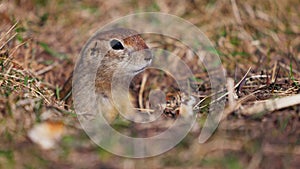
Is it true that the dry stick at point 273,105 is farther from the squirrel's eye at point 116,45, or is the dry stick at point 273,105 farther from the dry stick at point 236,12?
the dry stick at point 236,12

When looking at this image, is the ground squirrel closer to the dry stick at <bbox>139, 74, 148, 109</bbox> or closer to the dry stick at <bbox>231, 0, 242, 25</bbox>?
the dry stick at <bbox>139, 74, 148, 109</bbox>

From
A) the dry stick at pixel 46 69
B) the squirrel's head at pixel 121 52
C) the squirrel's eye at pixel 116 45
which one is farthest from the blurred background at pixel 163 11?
the squirrel's eye at pixel 116 45

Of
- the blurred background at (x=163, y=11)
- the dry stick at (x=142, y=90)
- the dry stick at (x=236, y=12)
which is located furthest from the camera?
the dry stick at (x=236, y=12)

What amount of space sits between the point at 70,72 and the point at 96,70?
2.10 feet

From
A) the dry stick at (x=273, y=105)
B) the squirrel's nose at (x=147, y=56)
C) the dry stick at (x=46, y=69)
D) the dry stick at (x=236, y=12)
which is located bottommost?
the dry stick at (x=273, y=105)

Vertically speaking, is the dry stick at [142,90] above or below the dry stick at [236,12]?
below

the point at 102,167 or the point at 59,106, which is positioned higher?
the point at 59,106

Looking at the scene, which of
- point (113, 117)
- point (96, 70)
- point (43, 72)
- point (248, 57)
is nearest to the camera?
point (113, 117)

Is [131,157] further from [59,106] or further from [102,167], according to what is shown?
[59,106]

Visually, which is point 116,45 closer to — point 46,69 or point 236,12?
point 46,69

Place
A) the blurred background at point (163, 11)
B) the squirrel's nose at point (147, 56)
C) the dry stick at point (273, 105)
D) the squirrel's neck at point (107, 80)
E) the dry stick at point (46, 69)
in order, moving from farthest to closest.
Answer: the dry stick at point (46, 69) → the squirrel's neck at point (107, 80) → the squirrel's nose at point (147, 56) → the dry stick at point (273, 105) → the blurred background at point (163, 11)

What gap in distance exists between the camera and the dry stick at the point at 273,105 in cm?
311

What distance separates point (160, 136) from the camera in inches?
118

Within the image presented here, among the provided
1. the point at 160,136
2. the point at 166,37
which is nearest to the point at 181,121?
the point at 160,136
